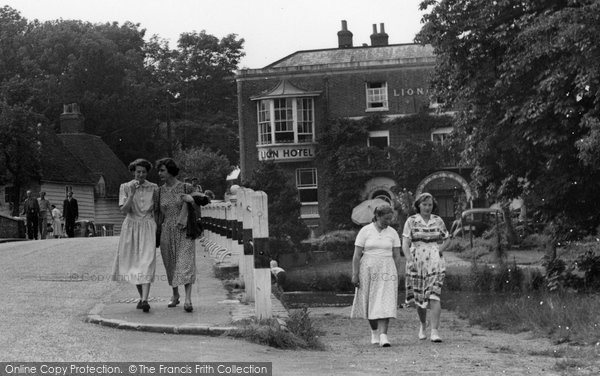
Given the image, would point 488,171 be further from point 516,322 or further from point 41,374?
point 41,374

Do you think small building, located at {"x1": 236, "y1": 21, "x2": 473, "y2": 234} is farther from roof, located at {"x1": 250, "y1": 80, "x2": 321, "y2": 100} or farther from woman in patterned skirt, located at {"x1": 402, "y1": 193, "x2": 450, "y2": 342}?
woman in patterned skirt, located at {"x1": 402, "y1": 193, "x2": 450, "y2": 342}

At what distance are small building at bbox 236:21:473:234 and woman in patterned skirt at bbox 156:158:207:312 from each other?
144 ft

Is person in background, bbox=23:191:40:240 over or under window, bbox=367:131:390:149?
under

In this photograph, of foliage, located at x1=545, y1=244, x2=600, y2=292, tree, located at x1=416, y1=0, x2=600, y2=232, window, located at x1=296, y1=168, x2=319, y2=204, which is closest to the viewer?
tree, located at x1=416, y1=0, x2=600, y2=232

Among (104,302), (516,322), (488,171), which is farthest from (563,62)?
(104,302)

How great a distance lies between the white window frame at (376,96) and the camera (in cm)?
5866

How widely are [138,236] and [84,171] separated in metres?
57.5

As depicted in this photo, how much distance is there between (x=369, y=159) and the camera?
57.1 metres

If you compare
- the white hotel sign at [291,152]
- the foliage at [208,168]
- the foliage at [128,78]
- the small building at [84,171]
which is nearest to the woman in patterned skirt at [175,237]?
the white hotel sign at [291,152]

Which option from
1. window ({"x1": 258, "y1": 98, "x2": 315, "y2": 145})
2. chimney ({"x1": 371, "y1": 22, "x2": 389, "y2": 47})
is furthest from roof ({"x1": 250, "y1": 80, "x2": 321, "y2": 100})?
chimney ({"x1": 371, "y1": 22, "x2": 389, "y2": 47})

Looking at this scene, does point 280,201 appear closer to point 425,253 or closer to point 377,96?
point 377,96

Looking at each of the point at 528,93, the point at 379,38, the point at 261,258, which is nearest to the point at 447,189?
the point at 379,38

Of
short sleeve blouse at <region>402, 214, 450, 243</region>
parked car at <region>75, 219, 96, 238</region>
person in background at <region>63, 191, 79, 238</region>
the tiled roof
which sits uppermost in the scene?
the tiled roof

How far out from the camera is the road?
989 cm
